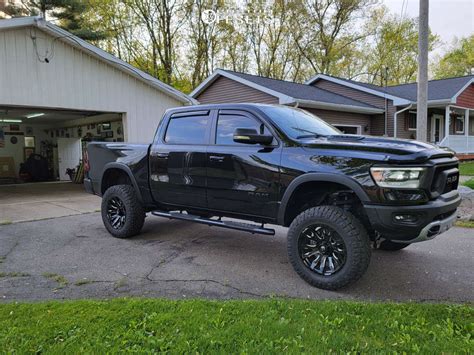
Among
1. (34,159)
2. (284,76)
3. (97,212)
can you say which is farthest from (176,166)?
(284,76)

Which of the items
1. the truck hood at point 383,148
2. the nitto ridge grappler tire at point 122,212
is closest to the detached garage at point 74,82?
the nitto ridge grappler tire at point 122,212

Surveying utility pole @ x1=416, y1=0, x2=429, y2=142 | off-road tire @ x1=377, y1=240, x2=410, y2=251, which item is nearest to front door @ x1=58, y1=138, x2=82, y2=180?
utility pole @ x1=416, y1=0, x2=429, y2=142

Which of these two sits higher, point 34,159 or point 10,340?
point 34,159

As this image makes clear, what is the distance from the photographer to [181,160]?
17.0 feet

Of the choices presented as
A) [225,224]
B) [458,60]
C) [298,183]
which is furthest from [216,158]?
[458,60]

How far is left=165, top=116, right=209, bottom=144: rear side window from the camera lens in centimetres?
521

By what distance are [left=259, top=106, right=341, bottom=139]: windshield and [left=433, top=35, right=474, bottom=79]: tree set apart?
45.4 metres

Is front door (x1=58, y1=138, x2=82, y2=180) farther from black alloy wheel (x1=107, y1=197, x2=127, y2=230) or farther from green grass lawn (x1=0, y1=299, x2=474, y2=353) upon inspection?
green grass lawn (x1=0, y1=299, x2=474, y2=353)

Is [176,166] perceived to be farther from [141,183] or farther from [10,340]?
[10,340]

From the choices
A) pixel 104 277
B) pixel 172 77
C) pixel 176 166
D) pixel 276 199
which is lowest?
pixel 104 277

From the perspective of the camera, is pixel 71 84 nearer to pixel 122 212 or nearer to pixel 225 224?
pixel 122 212

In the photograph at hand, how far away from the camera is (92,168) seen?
21.7 ft

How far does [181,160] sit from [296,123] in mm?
1672

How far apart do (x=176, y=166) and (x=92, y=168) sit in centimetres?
219
